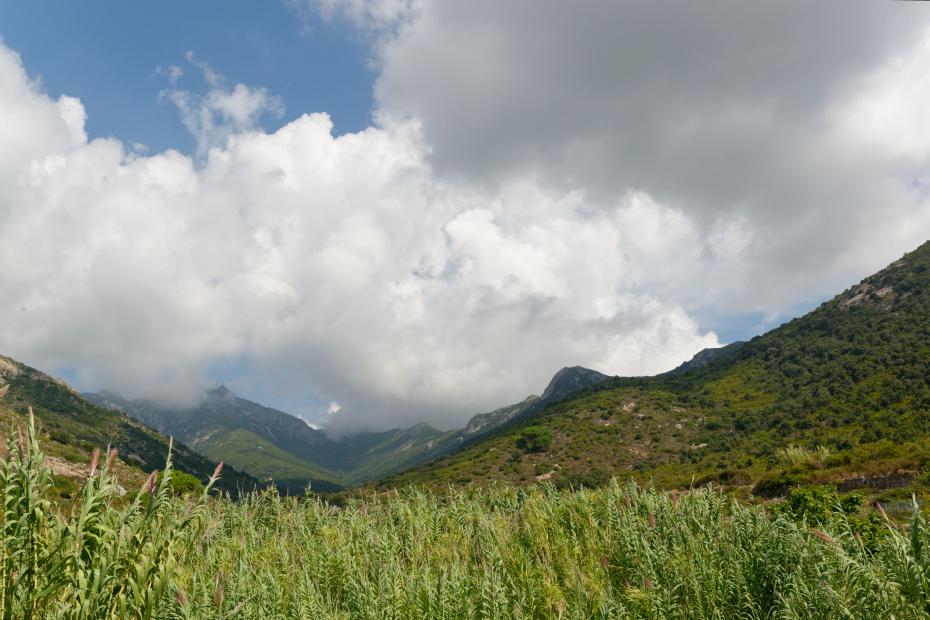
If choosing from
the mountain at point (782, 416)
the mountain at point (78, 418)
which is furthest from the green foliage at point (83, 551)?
the mountain at point (78, 418)

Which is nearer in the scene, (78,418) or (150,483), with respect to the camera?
(150,483)

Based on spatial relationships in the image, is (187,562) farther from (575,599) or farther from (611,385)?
(611,385)

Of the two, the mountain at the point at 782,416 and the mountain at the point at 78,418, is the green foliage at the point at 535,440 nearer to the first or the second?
the mountain at the point at 782,416

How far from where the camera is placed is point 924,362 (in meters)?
62.5

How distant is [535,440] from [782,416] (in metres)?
42.6

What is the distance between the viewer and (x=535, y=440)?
97250 mm

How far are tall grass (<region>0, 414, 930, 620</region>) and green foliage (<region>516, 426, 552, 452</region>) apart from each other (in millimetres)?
86072

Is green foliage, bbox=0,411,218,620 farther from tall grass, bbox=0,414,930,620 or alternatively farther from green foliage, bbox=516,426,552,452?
green foliage, bbox=516,426,552,452

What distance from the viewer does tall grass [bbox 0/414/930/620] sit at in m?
3.59

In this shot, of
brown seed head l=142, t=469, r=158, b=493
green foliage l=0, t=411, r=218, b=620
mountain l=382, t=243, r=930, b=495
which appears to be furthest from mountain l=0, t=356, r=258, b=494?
brown seed head l=142, t=469, r=158, b=493

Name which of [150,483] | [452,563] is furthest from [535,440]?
[150,483]

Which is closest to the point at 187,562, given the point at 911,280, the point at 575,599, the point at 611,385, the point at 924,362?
the point at 575,599

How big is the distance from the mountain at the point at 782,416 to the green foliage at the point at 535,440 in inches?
35.0

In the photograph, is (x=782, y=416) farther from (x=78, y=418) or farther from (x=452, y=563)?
(x=78, y=418)
